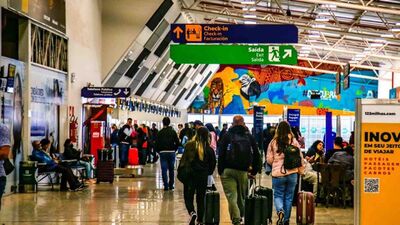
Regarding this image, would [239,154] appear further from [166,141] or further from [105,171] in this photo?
[105,171]

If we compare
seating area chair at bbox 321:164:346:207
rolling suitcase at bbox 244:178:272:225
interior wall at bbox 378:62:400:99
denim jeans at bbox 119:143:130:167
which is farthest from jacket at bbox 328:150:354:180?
interior wall at bbox 378:62:400:99

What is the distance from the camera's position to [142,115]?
108 ft

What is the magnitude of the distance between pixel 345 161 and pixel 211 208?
4.30 metres

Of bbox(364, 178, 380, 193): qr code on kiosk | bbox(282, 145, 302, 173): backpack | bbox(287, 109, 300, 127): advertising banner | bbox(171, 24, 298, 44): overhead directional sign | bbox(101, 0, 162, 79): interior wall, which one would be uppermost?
bbox(101, 0, 162, 79): interior wall

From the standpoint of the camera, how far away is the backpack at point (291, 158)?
8.40m

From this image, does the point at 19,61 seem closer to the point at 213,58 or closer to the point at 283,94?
the point at 213,58

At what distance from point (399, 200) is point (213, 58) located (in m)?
12.1

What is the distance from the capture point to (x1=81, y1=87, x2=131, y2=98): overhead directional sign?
18.7m

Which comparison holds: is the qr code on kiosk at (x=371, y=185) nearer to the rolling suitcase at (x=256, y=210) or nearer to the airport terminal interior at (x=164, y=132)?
the airport terminal interior at (x=164, y=132)

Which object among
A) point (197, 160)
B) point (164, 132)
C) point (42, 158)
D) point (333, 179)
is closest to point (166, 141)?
point (164, 132)

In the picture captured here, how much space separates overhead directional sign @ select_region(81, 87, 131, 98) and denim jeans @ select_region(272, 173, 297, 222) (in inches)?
419

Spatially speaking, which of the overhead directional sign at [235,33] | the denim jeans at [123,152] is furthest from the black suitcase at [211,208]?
the denim jeans at [123,152]

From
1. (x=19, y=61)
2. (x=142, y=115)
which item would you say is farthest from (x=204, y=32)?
(x=142, y=115)

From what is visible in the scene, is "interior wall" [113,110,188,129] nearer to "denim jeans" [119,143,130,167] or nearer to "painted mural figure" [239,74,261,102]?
"denim jeans" [119,143,130,167]
